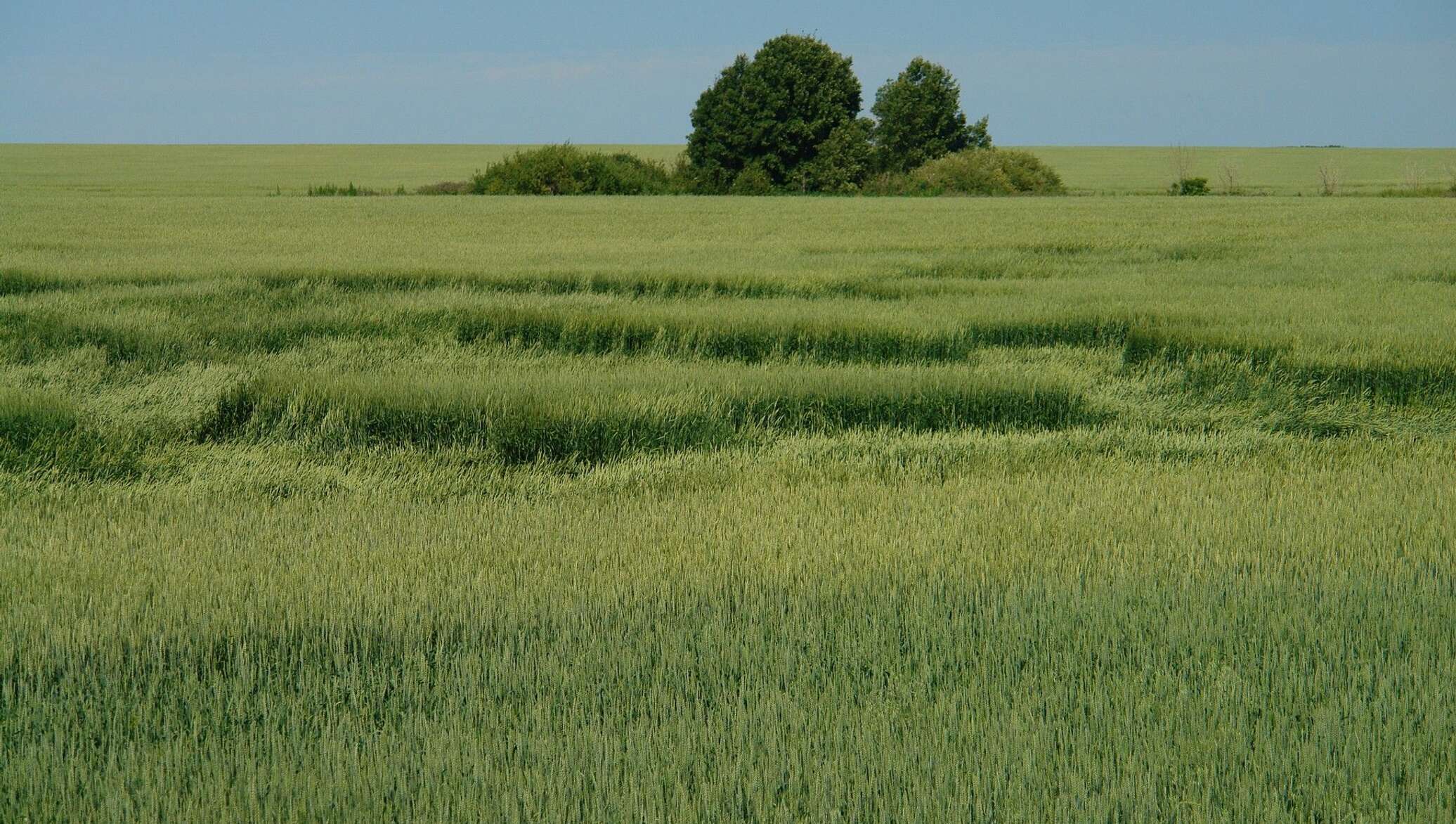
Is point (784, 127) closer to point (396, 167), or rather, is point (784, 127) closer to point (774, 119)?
point (774, 119)

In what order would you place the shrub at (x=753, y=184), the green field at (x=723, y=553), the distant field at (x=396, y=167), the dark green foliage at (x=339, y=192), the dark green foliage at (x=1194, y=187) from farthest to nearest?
the shrub at (x=753, y=184)
the distant field at (x=396, y=167)
the dark green foliage at (x=1194, y=187)
the dark green foliage at (x=339, y=192)
the green field at (x=723, y=553)

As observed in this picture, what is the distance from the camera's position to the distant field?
41.8 metres

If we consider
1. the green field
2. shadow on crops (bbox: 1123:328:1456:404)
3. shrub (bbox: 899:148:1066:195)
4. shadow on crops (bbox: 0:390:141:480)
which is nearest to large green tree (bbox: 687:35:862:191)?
shrub (bbox: 899:148:1066:195)

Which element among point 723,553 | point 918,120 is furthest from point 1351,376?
point 918,120

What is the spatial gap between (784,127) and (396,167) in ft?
80.4

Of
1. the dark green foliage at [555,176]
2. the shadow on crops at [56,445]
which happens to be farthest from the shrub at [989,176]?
the shadow on crops at [56,445]

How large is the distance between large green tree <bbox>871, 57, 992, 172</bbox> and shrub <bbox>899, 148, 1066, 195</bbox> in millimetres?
8612

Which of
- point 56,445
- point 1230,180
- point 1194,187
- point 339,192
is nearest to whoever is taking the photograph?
point 56,445

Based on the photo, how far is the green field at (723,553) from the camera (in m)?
2.43

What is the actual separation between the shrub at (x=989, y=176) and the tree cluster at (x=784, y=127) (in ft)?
9.89

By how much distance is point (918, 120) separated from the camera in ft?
168

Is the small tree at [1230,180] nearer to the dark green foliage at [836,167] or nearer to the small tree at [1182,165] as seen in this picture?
the small tree at [1182,165]

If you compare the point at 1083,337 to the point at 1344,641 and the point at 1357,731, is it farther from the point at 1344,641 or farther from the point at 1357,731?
the point at 1357,731

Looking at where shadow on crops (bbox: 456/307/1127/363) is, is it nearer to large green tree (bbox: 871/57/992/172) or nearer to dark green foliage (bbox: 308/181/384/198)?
dark green foliage (bbox: 308/181/384/198)
